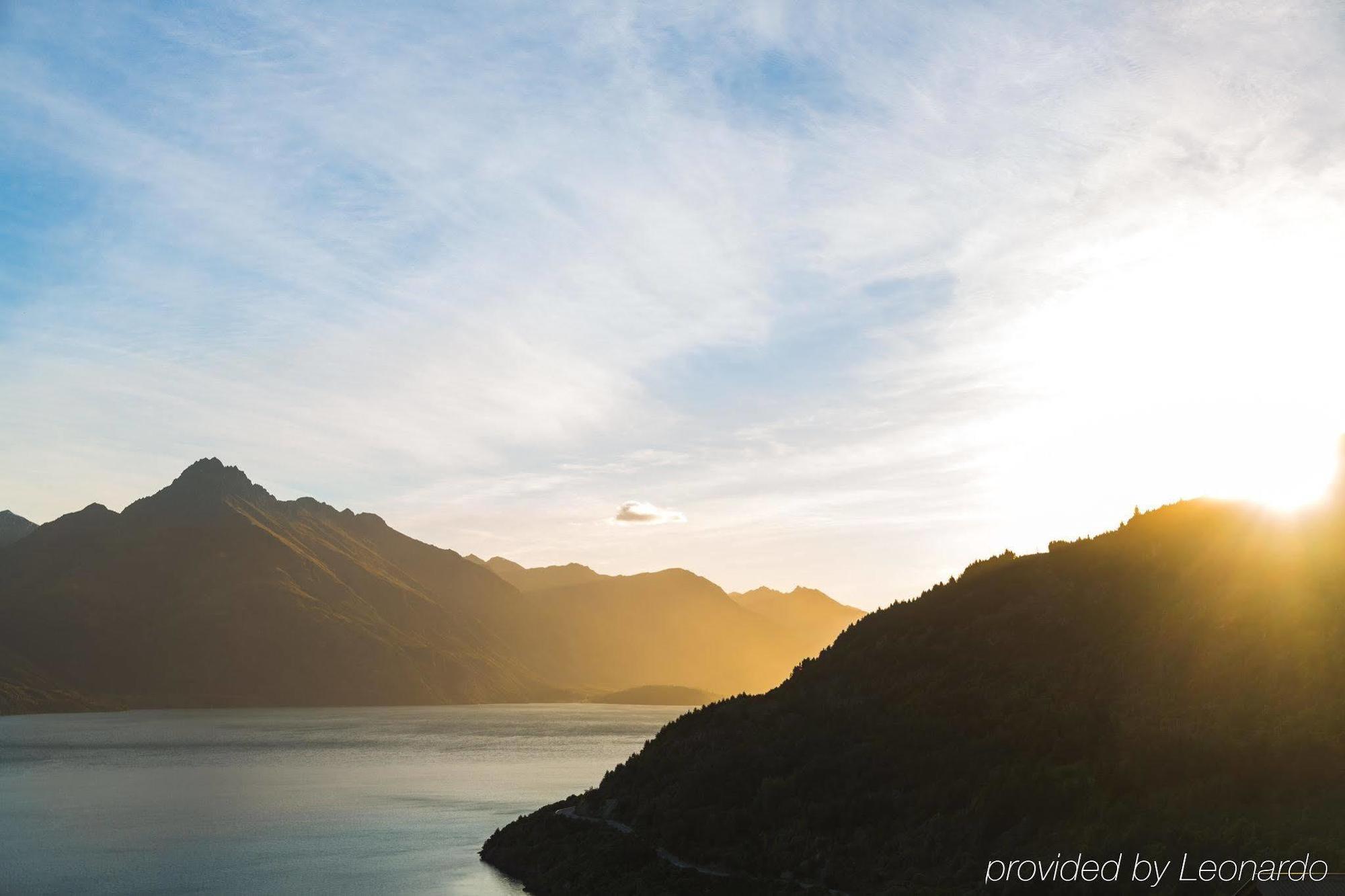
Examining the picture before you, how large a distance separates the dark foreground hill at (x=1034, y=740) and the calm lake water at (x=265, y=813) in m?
11.1

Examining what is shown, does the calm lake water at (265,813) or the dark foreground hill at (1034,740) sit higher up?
the dark foreground hill at (1034,740)

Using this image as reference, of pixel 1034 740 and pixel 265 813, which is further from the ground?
pixel 1034 740

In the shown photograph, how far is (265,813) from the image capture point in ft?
335

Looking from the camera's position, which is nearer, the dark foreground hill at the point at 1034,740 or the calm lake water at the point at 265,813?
the dark foreground hill at the point at 1034,740

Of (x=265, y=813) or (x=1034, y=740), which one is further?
(x=265, y=813)

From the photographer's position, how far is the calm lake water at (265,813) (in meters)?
68.2

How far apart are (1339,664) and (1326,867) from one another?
20.4 metres

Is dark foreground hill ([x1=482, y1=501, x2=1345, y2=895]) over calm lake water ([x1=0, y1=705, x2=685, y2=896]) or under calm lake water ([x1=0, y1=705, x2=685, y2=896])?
over

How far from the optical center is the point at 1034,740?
54.7m

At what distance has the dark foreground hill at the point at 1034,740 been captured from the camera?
152ft

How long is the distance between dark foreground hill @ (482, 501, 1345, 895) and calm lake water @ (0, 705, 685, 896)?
11141mm

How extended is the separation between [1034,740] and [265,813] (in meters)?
81.0

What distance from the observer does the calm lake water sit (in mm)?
68250

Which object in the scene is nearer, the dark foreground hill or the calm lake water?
the dark foreground hill
